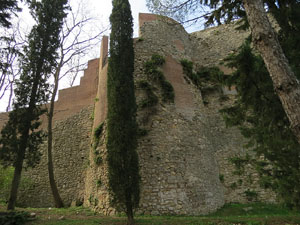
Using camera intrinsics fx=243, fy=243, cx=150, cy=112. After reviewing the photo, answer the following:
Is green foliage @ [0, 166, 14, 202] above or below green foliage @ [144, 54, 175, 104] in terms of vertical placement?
below

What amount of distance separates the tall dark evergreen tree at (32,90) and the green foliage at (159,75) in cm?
458

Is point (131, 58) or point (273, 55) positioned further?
point (131, 58)

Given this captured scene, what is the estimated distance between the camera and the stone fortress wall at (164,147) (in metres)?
8.55

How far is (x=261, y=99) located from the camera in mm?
6027

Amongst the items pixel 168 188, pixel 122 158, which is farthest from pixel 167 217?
pixel 122 158

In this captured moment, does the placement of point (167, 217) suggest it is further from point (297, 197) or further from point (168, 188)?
point (297, 197)

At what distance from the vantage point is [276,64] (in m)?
4.70

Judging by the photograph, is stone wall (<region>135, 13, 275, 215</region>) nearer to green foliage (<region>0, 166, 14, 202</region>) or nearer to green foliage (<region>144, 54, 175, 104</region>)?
green foliage (<region>144, 54, 175, 104</region>)

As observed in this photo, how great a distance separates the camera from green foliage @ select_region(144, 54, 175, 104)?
10180mm

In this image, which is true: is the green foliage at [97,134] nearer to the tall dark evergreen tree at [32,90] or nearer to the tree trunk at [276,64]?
the tall dark evergreen tree at [32,90]

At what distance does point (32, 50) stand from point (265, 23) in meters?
9.88

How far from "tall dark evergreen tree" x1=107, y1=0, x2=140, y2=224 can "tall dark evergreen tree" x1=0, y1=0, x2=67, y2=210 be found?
3.43 m

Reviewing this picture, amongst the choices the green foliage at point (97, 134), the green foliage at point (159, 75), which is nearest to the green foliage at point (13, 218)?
the green foliage at point (97, 134)

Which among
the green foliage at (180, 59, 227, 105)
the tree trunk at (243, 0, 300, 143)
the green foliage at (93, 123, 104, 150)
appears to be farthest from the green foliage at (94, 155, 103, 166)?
the tree trunk at (243, 0, 300, 143)
